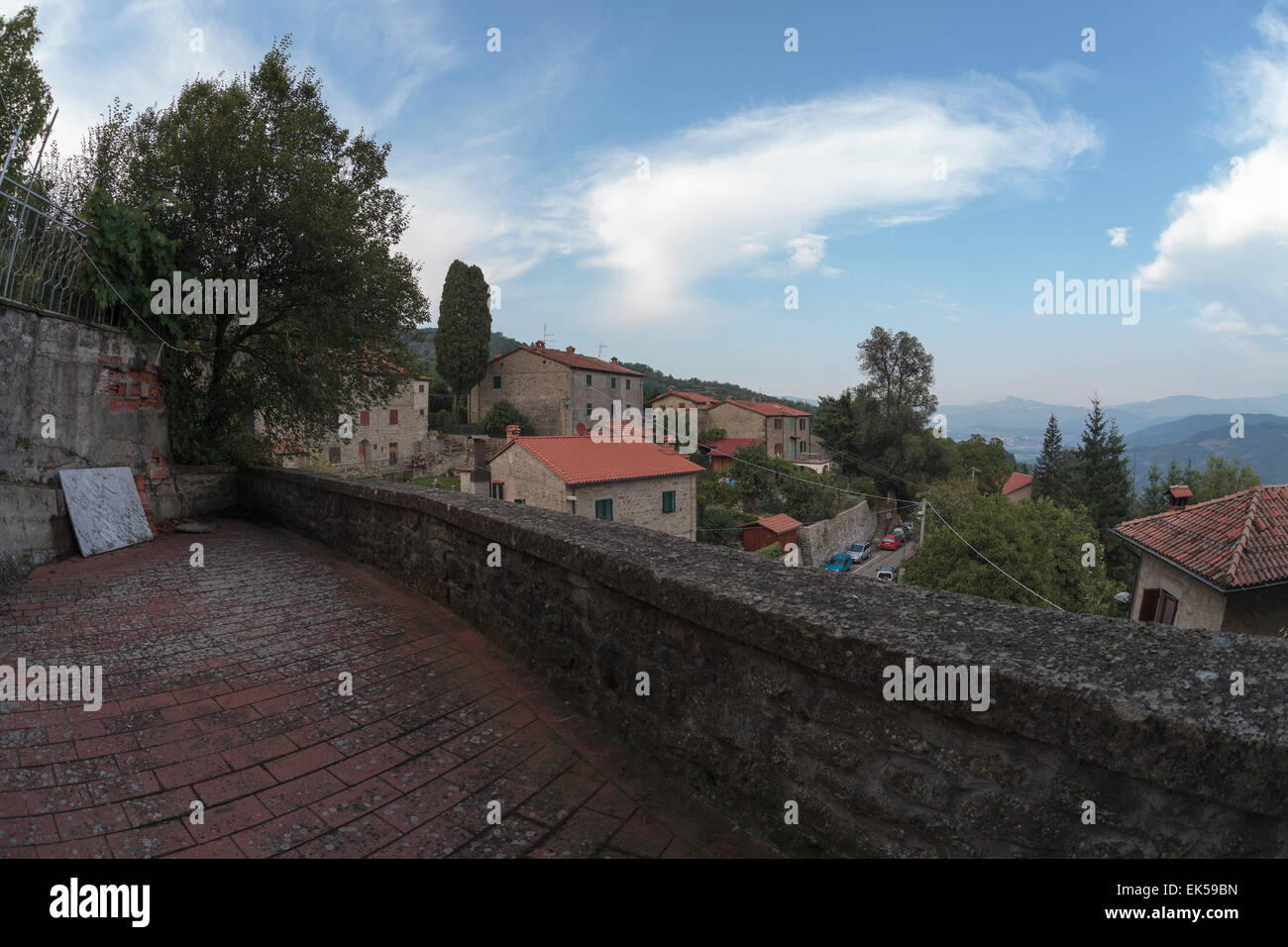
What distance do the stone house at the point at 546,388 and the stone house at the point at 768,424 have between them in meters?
10.5

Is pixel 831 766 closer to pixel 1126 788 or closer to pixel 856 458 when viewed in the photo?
pixel 1126 788

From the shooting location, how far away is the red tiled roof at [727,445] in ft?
144

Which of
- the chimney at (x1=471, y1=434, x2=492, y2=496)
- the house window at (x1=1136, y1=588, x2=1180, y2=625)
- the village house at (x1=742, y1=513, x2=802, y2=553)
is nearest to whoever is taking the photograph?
the house window at (x1=1136, y1=588, x2=1180, y2=625)

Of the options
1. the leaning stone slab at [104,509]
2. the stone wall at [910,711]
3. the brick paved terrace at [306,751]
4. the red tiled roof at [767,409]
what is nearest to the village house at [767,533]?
the red tiled roof at [767,409]

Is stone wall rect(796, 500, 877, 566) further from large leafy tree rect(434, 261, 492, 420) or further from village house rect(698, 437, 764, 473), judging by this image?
large leafy tree rect(434, 261, 492, 420)

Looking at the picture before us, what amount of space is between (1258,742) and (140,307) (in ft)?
29.1

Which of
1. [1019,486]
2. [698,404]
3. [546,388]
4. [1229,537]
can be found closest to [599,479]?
[1229,537]

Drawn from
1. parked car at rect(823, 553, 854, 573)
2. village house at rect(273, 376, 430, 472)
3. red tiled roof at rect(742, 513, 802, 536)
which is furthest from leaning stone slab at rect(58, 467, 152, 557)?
village house at rect(273, 376, 430, 472)

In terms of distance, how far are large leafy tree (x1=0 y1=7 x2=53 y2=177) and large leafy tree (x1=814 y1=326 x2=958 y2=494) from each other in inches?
1624

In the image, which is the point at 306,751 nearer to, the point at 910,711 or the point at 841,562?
the point at 910,711

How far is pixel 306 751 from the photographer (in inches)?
105

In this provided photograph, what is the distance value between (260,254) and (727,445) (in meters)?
39.7

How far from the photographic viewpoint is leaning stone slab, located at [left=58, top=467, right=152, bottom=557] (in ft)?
18.7
